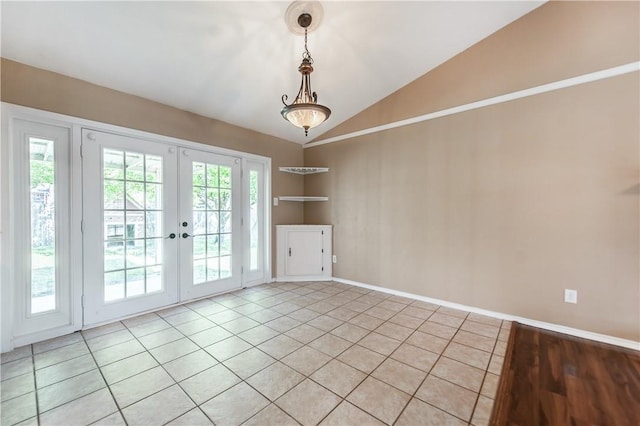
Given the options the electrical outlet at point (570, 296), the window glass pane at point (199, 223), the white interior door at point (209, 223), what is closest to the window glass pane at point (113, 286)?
the white interior door at point (209, 223)

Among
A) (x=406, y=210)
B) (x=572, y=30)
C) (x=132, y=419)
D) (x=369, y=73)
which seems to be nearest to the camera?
(x=132, y=419)

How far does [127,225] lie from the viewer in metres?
2.99

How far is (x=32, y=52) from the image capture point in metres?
2.28

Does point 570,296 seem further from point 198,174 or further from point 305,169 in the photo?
point 198,174

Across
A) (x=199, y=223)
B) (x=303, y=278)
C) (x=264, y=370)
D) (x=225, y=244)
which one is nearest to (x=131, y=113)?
(x=199, y=223)

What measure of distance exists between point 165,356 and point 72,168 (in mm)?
2067

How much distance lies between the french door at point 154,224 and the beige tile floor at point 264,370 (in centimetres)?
38

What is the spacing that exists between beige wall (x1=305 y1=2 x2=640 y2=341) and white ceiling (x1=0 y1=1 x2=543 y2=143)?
47 centimetres

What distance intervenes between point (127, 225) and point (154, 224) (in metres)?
0.28

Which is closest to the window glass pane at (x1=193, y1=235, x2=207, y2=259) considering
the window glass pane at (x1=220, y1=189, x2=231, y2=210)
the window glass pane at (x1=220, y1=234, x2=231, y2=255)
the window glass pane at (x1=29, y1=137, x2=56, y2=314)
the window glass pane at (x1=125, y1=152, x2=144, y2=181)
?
the window glass pane at (x1=220, y1=234, x2=231, y2=255)

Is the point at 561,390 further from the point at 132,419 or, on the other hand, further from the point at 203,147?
the point at 203,147

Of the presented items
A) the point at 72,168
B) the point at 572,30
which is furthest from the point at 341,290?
the point at 572,30

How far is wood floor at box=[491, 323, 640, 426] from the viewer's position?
1613 mm

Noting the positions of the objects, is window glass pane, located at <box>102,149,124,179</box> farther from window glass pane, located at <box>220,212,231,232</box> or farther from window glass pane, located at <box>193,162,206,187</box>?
window glass pane, located at <box>220,212,231,232</box>
